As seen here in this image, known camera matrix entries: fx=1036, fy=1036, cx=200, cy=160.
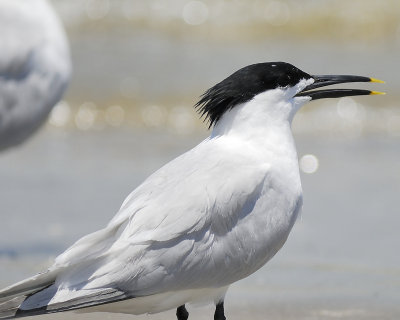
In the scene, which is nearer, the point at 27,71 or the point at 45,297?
the point at 45,297

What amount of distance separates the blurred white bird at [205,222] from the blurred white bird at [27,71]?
138cm

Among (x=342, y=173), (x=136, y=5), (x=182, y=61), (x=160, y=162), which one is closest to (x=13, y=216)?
(x=160, y=162)

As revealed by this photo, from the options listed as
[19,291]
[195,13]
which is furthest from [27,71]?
[195,13]

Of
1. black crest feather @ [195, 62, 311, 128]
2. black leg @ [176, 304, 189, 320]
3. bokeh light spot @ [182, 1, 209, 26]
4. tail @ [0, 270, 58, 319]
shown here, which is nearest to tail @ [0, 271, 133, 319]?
tail @ [0, 270, 58, 319]

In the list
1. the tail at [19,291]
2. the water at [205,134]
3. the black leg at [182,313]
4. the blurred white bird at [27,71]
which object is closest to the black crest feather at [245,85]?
the black leg at [182,313]

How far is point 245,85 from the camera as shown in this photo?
3.44m

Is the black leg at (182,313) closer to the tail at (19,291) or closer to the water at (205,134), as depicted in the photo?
Result: the water at (205,134)

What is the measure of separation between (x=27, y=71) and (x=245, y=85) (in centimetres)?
158

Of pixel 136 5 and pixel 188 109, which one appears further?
pixel 136 5

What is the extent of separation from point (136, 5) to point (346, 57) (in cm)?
Result: 258

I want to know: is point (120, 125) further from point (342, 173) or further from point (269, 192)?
point (269, 192)

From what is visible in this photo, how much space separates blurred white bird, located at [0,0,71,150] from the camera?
4.66m

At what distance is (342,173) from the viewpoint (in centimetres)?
635

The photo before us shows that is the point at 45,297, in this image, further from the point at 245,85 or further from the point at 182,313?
the point at 245,85
